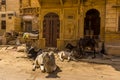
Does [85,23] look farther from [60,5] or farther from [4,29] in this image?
[4,29]

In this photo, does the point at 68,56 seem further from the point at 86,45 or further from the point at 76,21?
the point at 76,21

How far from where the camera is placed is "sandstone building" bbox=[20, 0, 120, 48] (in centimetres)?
1717

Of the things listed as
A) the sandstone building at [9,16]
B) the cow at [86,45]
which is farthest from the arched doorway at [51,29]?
the sandstone building at [9,16]

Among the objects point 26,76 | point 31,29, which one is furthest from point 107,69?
point 31,29

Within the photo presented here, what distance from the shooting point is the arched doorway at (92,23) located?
19000 millimetres

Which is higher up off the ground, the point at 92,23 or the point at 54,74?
the point at 92,23

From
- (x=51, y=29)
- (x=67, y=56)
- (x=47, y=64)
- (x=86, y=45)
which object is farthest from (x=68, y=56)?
(x=51, y=29)

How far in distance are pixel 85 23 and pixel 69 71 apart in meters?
7.61

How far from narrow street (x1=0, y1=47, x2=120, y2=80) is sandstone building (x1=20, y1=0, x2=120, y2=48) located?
3.46 metres

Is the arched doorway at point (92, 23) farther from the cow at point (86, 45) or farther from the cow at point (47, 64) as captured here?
the cow at point (47, 64)

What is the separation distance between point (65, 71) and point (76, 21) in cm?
677

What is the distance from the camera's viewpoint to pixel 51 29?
63.1 ft

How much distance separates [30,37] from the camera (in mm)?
22891

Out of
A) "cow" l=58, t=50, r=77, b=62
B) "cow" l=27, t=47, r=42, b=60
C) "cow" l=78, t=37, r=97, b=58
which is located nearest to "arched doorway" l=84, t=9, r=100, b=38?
Answer: "cow" l=78, t=37, r=97, b=58
